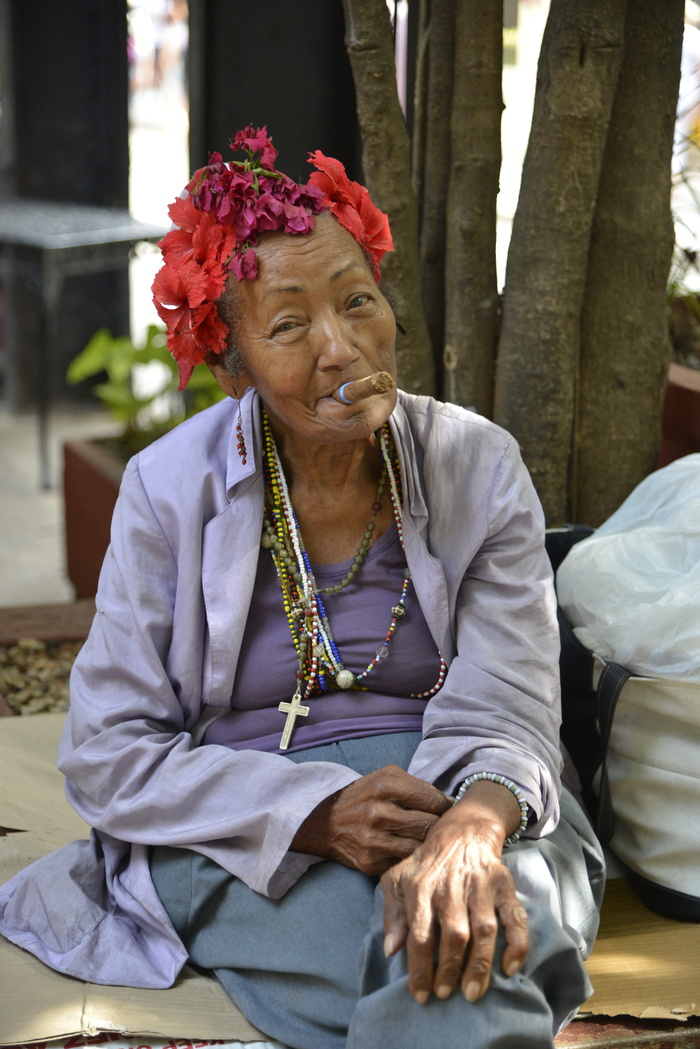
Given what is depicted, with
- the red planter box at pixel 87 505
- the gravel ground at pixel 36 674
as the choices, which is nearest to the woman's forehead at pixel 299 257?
the gravel ground at pixel 36 674

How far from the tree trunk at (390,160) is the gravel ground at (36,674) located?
3.88 ft

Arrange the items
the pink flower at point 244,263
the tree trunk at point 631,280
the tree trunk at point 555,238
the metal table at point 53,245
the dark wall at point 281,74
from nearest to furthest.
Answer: the pink flower at point 244,263 → the tree trunk at point 555,238 → the tree trunk at point 631,280 → the dark wall at point 281,74 → the metal table at point 53,245

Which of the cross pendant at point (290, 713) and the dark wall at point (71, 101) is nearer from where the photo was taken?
the cross pendant at point (290, 713)

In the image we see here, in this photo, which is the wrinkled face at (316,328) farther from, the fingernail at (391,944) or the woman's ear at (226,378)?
the fingernail at (391,944)

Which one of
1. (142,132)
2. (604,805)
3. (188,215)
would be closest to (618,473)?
(604,805)

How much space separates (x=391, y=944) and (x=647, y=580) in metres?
0.89

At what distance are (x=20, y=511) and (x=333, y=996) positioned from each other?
13.2ft

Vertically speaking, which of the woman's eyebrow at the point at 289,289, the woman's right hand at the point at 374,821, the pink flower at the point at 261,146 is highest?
the pink flower at the point at 261,146

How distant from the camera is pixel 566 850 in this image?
183cm

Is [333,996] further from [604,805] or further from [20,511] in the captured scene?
[20,511]

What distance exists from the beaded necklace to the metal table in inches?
136

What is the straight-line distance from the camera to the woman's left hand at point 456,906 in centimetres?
146

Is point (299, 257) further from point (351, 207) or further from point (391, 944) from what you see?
point (391, 944)

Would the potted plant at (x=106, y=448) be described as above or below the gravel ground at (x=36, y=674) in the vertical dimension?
above
